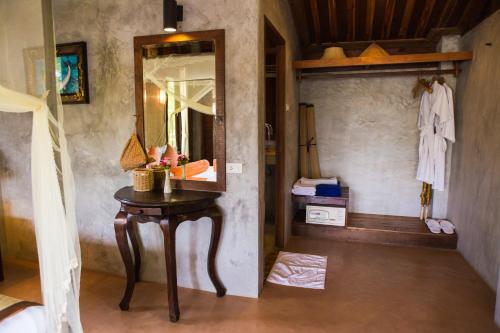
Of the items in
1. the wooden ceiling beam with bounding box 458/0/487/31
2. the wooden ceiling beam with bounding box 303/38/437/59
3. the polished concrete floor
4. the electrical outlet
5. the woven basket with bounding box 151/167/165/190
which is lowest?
the polished concrete floor

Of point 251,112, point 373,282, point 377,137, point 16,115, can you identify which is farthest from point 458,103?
point 16,115

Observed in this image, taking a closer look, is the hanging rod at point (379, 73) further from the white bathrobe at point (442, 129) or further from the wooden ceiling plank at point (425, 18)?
the wooden ceiling plank at point (425, 18)

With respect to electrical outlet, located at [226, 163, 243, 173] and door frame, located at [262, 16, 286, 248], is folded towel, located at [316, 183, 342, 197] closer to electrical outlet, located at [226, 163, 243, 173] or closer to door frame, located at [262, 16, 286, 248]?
door frame, located at [262, 16, 286, 248]

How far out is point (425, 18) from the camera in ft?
13.2

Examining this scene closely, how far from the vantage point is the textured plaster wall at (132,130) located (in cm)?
272

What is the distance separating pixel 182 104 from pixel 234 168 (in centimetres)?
73

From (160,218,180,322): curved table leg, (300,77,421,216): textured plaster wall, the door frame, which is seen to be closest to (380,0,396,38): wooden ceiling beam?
(300,77,421,216): textured plaster wall

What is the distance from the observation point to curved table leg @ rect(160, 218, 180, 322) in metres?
2.49

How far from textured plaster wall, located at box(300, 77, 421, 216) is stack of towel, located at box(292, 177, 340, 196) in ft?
1.37

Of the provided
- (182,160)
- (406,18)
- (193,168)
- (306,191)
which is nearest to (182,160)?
(182,160)

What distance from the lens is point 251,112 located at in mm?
2723

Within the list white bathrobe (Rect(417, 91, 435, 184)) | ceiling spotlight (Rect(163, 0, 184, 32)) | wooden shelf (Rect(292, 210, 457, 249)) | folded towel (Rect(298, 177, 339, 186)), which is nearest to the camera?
ceiling spotlight (Rect(163, 0, 184, 32))

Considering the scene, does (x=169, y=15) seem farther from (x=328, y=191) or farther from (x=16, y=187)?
(x=328, y=191)

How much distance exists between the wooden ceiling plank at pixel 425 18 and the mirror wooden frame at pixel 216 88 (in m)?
2.60
